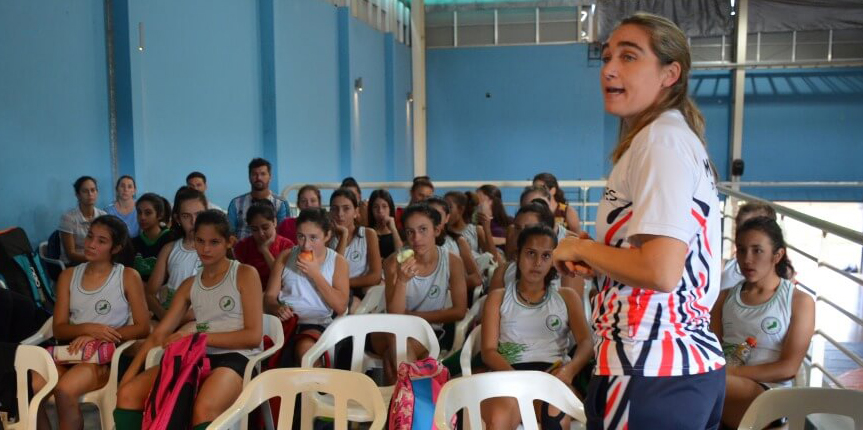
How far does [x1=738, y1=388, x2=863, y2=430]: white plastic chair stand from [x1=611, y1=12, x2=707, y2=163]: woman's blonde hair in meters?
1.07

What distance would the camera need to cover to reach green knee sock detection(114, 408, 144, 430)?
2.60 m

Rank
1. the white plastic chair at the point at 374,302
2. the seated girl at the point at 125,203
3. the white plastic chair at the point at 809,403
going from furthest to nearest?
the seated girl at the point at 125,203 < the white plastic chair at the point at 374,302 < the white plastic chair at the point at 809,403

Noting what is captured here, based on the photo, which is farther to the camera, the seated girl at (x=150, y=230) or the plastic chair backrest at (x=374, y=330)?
the seated girl at (x=150, y=230)

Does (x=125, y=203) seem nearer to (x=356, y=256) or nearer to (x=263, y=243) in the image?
(x=263, y=243)

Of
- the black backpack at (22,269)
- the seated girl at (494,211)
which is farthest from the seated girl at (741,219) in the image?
the black backpack at (22,269)

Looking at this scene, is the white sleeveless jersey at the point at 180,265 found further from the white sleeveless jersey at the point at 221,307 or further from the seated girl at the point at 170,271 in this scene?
the white sleeveless jersey at the point at 221,307

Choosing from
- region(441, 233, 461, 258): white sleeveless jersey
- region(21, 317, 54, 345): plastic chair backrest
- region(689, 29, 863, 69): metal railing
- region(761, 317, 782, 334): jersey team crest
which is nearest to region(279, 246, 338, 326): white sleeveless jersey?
region(441, 233, 461, 258): white sleeveless jersey

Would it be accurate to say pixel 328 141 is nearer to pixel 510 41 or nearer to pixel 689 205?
pixel 510 41

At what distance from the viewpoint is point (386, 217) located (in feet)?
16.0

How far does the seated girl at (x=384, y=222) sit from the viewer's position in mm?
4750

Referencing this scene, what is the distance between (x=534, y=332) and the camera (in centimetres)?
289

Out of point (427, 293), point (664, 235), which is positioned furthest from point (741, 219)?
point (664, 235)

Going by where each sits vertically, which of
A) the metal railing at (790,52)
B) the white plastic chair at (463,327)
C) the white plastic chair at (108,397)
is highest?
the metal railing at (790,52)

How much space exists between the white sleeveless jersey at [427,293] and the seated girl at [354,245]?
2.30 ft
